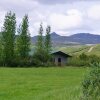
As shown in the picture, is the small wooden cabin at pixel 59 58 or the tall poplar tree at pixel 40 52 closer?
the tall poplar tree at pixel 40 52

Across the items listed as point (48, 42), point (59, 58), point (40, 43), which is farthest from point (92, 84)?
point (48, 42)

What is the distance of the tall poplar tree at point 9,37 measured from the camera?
109906mm

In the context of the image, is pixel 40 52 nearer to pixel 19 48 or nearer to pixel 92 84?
pixel 19 48

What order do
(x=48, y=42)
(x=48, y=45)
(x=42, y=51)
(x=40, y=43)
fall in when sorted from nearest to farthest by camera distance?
(x=42, y=51) → (x=40, y=43) → (x=48, y=45) → (x=48, y=42)

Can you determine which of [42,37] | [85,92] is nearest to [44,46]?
[42,37]

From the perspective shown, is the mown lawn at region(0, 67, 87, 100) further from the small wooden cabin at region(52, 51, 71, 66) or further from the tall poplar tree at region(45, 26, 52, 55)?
the small wooden cabin at region(52, 51, 71, 66)

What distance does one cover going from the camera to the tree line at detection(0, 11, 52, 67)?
107312mm

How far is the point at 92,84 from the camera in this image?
50.2 ft

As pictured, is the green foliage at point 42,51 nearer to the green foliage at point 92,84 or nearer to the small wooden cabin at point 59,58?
the small wooden cabin at point 59,58

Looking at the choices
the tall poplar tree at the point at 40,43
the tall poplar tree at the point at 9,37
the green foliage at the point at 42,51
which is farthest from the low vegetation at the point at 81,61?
the tall poplar tree at the point at 9,37

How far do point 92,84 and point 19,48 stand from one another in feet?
334

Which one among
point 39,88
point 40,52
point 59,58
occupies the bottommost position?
point 39,88

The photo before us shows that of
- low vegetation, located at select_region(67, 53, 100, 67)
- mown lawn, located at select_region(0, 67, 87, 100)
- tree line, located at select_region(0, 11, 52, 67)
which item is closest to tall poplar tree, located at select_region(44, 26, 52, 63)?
tree line, located at select_region(0, 11, 52, 67)

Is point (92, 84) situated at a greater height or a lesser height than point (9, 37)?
lesser
